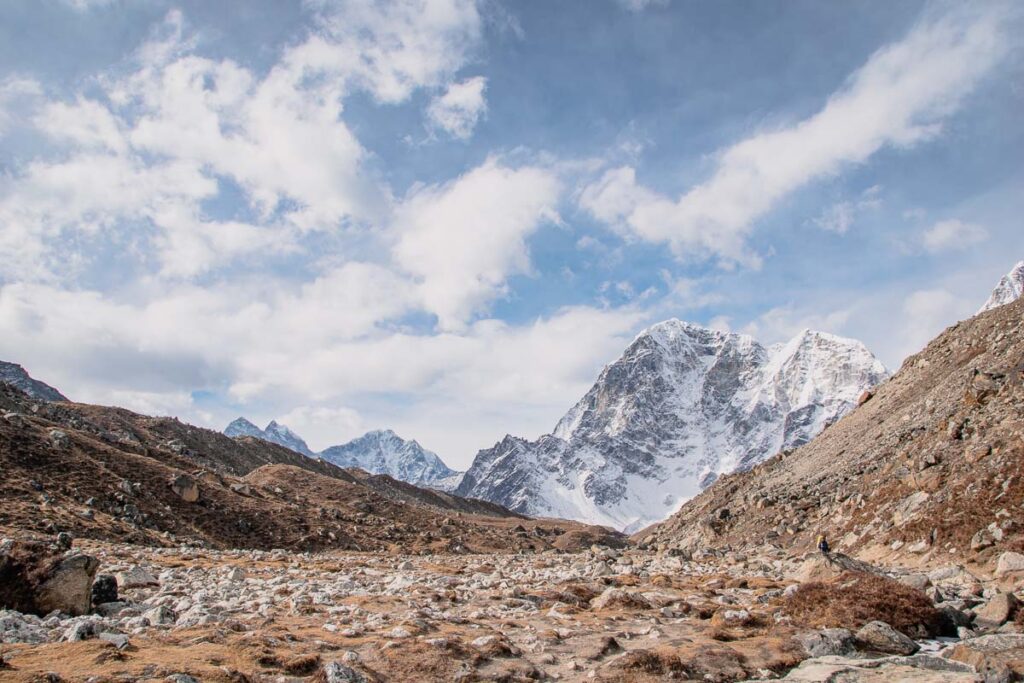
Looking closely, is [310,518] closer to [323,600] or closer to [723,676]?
[323,600]

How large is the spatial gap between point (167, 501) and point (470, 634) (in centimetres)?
4454

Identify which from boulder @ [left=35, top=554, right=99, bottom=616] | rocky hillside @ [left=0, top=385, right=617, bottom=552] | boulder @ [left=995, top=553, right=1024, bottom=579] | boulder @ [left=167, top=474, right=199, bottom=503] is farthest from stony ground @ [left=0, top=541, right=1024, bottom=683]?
boulder @ [left=167, top=474, right=199, bottom=503]

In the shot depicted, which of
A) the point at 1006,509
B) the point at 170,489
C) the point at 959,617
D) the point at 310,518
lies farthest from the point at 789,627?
the point at 310,518

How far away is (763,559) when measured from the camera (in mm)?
35594

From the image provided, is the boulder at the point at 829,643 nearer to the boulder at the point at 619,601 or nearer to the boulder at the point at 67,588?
the boulder at the point at 619,601

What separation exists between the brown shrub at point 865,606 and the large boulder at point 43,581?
2045cm

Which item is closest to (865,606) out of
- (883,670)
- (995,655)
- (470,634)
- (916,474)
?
(883,670)

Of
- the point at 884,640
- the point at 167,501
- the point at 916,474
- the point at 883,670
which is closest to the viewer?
the point at 883,670

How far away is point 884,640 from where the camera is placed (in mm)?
15102

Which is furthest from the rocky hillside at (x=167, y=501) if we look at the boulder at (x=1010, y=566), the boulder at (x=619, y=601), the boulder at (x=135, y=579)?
the boulder at (x=1010, y=566)

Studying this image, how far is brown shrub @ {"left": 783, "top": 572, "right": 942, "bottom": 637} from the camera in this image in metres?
16.3

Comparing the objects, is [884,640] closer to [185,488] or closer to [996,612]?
[996,612]

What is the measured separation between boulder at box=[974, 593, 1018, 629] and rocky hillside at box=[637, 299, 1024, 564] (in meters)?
6.61

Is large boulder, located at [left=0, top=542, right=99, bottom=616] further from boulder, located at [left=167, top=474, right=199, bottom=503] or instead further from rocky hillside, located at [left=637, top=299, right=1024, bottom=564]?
boulder, located at [left=167, top=474, right=199, bottom=503]
